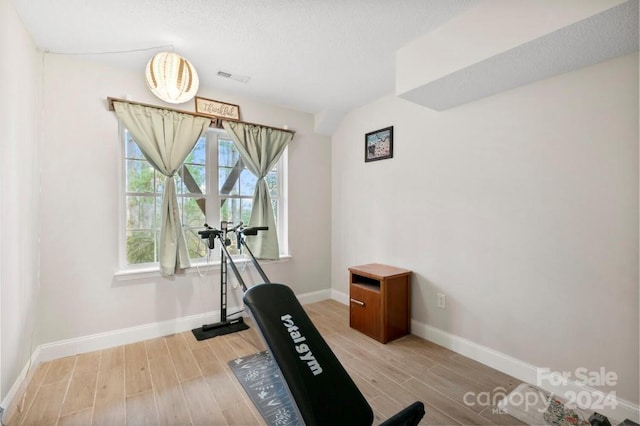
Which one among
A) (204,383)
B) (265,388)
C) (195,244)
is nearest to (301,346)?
(265,388)

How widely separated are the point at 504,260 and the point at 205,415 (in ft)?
7.83

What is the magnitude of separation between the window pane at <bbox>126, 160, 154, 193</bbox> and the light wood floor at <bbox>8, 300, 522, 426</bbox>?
4.86 feet

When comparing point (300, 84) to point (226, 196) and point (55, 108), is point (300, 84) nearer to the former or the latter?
point (226, 196)

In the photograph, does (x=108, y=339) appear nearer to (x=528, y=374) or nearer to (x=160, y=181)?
(x=160, y=181)

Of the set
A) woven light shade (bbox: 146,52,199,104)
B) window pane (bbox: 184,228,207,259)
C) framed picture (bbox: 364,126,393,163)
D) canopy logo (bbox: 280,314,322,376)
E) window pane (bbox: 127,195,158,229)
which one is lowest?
canopy logo (bbox: 280,314,322,376)

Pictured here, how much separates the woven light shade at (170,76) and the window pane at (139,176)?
0.87 meters

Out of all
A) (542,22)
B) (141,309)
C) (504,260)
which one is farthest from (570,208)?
(141,309)

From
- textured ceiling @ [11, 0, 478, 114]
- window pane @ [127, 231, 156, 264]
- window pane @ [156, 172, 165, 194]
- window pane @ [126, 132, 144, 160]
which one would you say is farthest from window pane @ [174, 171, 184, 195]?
textured ceiling @ [11, 0, 478, 114]

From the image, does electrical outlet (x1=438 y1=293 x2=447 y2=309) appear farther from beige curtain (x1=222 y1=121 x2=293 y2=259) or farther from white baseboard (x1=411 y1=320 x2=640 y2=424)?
beige curtain (x1=222 y1=121 x2=293 y2=259)

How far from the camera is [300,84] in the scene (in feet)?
9.88

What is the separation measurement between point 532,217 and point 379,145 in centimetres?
171

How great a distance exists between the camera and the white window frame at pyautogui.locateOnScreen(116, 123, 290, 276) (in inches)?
107

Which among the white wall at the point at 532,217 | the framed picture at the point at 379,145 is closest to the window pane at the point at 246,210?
the framed picture at the point at 379,145

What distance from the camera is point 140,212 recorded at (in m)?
2.84
